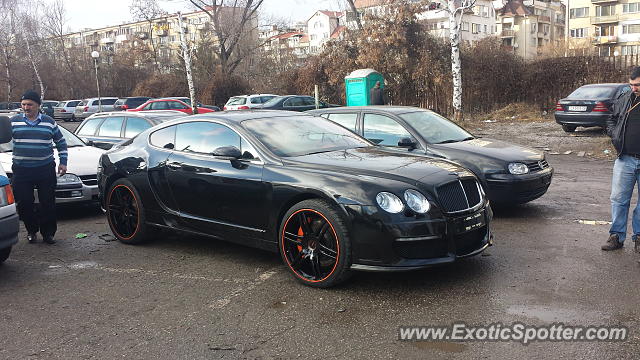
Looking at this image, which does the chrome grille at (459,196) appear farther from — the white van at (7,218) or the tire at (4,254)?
the tire at (4,254)

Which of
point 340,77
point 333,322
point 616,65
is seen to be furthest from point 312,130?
point 340,77

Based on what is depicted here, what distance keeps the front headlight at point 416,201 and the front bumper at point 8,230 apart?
3.91 metres

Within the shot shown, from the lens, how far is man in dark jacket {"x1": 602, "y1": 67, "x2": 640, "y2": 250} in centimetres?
550

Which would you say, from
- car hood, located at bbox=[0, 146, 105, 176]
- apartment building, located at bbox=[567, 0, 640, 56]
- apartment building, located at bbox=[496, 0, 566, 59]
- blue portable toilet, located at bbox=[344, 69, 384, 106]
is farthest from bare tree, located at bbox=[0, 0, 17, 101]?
apartment building, located at bbox=[496, 0, 566, 59]

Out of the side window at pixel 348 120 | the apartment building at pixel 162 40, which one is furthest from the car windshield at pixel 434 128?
the apartment building at pixel 162 40

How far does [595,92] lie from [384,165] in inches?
539

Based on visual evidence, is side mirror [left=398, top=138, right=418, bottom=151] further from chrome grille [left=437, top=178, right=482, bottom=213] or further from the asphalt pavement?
chrome grille [left=437, top=178, right=482, bottom=213]

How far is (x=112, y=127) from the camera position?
37.4 ft

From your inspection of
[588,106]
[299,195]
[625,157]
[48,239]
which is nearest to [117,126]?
[48,239]

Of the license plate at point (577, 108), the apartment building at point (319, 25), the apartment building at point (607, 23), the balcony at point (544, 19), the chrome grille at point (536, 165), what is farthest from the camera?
the apartment building at point (319, 25)

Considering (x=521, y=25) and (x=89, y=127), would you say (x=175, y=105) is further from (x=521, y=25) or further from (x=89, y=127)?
(x=521, y=25)

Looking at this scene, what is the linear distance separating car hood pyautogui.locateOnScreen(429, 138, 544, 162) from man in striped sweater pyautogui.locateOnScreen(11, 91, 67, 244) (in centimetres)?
493

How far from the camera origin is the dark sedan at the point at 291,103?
2434cm

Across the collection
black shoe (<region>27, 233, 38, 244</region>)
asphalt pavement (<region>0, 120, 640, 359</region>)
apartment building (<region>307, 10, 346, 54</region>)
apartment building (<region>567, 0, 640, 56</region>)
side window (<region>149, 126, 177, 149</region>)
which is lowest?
asphalt pavement (<region>0, 120, 640, 359</region>)
